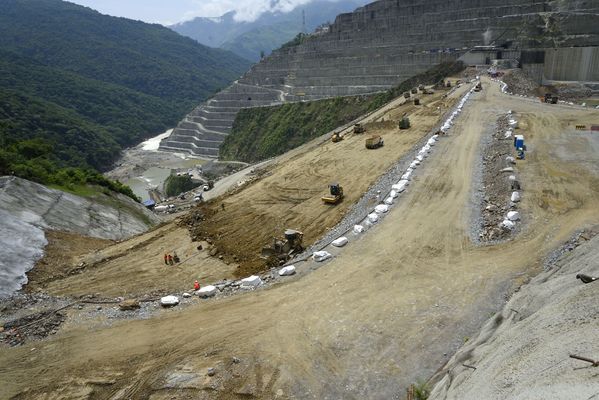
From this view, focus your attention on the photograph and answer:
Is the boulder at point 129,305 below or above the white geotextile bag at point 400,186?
below

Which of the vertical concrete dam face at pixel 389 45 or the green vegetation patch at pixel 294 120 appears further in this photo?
the green vegetation patch at pixel 294 120

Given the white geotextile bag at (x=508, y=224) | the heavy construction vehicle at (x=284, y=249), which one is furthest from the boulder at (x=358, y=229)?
the white geotextile bag at (x=508, y=224)

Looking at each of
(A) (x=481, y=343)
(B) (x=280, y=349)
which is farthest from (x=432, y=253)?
(B) (x=280, y=349)

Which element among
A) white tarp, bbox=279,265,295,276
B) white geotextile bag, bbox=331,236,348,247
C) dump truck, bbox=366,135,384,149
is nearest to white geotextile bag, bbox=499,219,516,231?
white geotextile bag, bbox=331,236,348,247

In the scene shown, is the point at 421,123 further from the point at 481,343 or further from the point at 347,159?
the point at 481,343

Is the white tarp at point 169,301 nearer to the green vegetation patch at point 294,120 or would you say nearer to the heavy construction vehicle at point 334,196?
the heavy construction vehicle at point 334,196

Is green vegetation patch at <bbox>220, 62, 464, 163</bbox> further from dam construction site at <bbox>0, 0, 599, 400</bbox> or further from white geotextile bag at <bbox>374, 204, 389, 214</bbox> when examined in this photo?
white geotextile bag at <bbox>374, 204, 389, 214</bbox>
